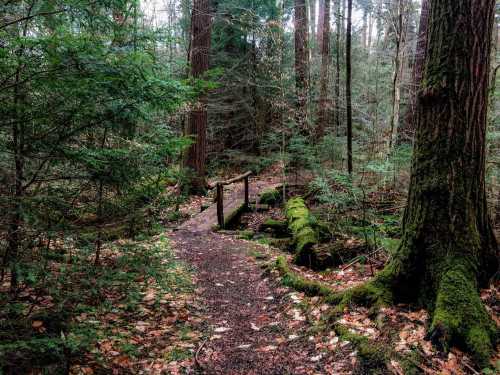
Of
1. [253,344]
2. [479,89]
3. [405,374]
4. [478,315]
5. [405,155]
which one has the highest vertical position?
[479,89]

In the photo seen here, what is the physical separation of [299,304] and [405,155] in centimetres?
586

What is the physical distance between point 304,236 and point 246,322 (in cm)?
291

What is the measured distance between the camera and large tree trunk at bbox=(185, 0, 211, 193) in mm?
12020

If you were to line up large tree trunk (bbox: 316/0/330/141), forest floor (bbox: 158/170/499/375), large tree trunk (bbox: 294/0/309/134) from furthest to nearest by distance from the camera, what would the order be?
large tree trunk (bbox: 316/0/330/141), large tree trunk (bbox: 294/0/309/134), forest floor (bbox: 158/170/499/375)

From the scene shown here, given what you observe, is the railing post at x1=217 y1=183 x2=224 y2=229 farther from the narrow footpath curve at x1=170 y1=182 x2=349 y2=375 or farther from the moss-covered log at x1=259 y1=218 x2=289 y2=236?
the narrow footpath curve at x1=170 y1=182 x2=349 y2=375

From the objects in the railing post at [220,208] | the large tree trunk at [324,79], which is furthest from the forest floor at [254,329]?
the large tree trunk at [324,79]

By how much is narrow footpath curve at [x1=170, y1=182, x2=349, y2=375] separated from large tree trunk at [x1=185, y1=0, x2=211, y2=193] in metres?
5.12

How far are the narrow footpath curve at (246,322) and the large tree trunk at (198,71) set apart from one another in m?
5.12

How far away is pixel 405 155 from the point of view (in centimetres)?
891

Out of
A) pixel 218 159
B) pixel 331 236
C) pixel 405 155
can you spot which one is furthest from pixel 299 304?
pixel 218 159

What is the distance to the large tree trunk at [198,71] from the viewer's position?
12020 mm

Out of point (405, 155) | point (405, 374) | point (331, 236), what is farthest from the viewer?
point (405, 155)

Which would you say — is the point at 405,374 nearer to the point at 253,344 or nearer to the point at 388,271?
the point at 388,271

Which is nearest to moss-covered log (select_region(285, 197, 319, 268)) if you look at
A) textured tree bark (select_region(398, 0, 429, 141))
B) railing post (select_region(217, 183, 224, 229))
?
railing post (select_region(217, 183, 224, 229))
